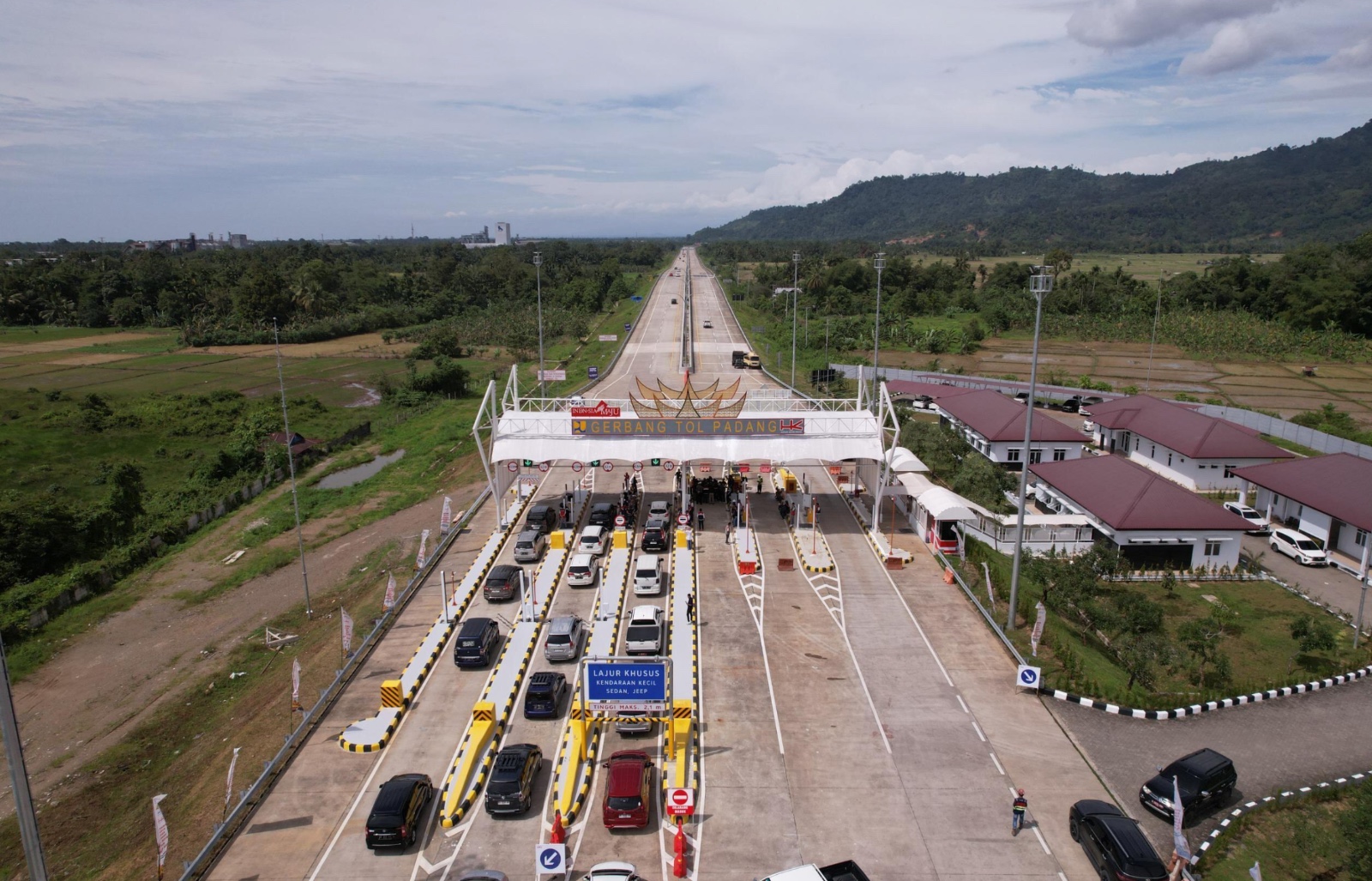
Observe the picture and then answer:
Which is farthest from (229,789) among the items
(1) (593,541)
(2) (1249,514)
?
(2) (1249,514)

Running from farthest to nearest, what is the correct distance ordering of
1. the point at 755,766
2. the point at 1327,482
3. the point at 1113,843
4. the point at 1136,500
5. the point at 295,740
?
the point at 1327,482 → the point at 1136,500 → the point at 295,740 → the point at 755,766 → the point at 1113,843

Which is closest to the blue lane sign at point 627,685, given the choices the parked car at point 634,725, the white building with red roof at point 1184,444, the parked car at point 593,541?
the parked car at point 634,725

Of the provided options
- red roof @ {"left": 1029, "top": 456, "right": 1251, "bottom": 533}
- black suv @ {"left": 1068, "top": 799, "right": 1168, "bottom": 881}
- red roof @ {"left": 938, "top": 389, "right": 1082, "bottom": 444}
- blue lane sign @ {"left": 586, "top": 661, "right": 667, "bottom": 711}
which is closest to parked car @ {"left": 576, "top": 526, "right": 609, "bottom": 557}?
blue lane sign @ {"left": 586, "top": 661, "right": 667, "bottom": 711}

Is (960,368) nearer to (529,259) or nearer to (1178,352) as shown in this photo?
(1178,352)

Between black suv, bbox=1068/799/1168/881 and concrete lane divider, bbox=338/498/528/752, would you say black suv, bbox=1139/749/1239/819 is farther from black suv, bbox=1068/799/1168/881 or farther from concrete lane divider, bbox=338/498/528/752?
concrete lane divider, bbox=338/498/528/752

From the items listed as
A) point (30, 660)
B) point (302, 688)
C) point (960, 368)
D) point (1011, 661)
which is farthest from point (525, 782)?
point (960, 368)

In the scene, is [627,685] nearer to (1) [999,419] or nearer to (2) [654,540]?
(2) [654,540]

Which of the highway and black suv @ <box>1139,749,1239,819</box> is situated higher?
black suv @ <box>1139,749,1239,819</box>
